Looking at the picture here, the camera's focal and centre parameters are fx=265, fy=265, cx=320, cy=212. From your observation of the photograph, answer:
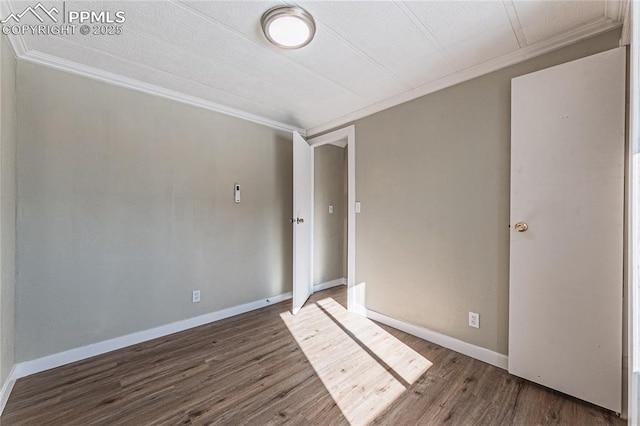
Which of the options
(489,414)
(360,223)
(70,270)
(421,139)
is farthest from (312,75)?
(489,414)

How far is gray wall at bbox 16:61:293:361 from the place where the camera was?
1.93 meters

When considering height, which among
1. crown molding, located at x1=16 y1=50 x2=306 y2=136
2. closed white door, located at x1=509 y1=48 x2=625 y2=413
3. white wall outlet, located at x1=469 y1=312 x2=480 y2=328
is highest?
crown molding, located at x1=16 y1=50 x2=306 y2=136

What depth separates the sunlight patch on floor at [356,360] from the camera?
5.39 ft

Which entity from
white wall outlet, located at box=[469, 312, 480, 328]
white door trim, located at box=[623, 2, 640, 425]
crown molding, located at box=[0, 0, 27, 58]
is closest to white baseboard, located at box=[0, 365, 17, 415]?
crown molding, located at box=[0, 0, 27, 58]

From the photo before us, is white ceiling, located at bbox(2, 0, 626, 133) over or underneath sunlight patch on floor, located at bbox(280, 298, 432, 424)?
over

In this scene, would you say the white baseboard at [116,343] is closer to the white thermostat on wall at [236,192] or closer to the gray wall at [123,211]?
the gray wall at [123,211]

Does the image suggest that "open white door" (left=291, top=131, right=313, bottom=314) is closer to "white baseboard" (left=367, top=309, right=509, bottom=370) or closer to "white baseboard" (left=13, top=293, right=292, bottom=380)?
"white baseboard" (left=13, top=293, right=292, bottom=380)

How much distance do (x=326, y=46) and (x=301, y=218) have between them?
71.3 inches

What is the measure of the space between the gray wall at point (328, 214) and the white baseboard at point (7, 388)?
2922mm

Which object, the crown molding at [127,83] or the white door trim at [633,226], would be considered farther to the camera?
the crown molding at [127,83]

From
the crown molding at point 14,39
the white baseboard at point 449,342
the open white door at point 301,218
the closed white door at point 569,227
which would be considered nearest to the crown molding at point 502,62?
the closed white door at point 569,227

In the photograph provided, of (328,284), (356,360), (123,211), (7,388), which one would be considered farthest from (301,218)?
(7,388)

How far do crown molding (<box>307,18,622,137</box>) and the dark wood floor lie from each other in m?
2.24

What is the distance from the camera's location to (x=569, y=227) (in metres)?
1.65
